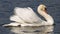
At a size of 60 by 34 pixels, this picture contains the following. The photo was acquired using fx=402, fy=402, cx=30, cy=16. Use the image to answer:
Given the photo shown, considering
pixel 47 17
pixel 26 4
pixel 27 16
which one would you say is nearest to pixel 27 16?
pixel 27 16

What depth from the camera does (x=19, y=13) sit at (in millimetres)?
16969

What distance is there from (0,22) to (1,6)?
18.8ft

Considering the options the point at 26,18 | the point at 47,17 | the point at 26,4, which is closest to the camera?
the point at 26,18

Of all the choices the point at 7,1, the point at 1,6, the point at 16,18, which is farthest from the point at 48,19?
the point at 7,1

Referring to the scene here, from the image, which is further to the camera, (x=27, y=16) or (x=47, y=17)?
(x=47, y=17)

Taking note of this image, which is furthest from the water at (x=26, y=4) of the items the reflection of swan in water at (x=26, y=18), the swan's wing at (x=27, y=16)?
the swan's wing at (x=27, y=16)

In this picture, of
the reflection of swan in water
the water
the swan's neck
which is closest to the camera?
the water

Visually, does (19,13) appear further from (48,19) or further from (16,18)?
(48,19)

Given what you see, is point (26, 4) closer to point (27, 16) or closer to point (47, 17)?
point (47, 17)

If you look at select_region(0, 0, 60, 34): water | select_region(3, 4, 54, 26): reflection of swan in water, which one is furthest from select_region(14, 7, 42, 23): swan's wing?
select_region(0, 0, 60, 34): water

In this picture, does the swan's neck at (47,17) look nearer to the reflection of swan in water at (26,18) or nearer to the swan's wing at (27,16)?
the reflection of swan in water at (26,18)

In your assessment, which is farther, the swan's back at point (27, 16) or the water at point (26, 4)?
the swan's back at point (27, 16)

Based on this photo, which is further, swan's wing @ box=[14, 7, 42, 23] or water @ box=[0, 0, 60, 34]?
swan's wing @ box=[14, 7, 42, 23]

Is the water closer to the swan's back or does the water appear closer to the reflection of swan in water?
the reflection of swan in water
